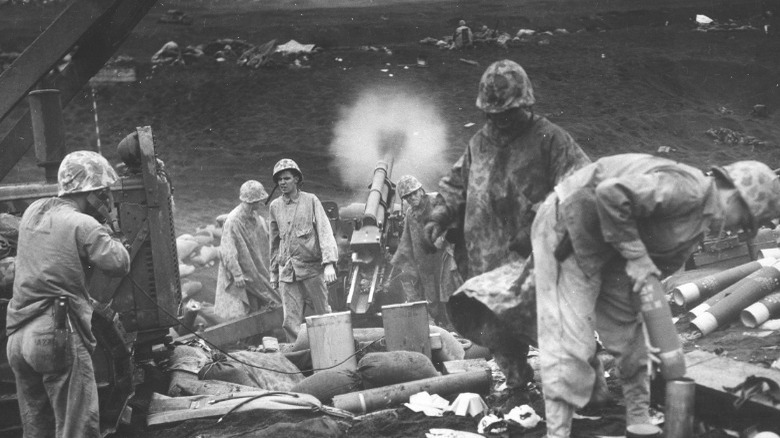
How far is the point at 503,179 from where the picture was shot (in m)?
5.70

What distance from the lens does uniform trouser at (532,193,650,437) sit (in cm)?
439

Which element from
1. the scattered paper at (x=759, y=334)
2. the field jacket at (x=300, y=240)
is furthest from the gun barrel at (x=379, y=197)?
the scattered paper at (x=759, y=334)

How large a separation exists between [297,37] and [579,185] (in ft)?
63.1

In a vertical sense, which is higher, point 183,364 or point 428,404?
point 428,404

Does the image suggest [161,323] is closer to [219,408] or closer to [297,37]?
[219,408]

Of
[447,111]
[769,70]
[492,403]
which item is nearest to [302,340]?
[492,403]

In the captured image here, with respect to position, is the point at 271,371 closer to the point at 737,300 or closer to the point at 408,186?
the point at 408,186

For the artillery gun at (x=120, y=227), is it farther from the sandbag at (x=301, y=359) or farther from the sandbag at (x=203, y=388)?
the sandbag at (x=301, y=359)

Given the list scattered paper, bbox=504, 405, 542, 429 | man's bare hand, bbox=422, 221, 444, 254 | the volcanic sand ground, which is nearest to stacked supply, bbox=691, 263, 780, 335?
scattered paper, bbox=504, 405, 542, 429

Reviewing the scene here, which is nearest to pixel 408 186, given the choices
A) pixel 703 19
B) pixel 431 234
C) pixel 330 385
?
pixel 330 385

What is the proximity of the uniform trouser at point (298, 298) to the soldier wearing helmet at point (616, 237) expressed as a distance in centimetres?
538

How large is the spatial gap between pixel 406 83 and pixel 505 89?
49.3 feet

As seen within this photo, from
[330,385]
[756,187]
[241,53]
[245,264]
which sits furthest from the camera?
[241,53]

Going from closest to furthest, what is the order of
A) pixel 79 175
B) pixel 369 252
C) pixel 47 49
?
pixel 79 175 < pixel 47 49 < pixel 369 252
